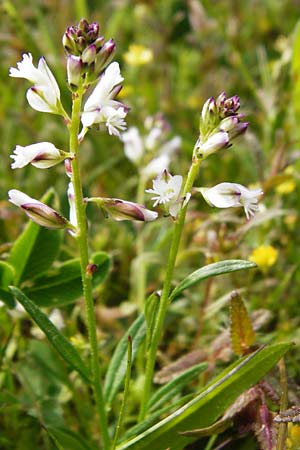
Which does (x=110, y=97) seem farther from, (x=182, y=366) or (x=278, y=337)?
(x=278, y=337)

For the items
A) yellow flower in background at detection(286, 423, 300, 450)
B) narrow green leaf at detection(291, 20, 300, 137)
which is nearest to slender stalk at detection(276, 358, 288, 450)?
yellow flower in background at detection(286, 423, 300, 450)

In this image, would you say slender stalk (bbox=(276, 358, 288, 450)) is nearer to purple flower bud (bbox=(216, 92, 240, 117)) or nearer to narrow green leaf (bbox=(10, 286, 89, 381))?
narrow green leaf (bbox=(10, 286, 89, 381))

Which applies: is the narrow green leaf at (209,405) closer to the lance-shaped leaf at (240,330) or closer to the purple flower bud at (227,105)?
the lance-shaped leaf at (240,330)

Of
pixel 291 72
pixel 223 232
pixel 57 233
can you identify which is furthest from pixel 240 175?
pixel 57 233

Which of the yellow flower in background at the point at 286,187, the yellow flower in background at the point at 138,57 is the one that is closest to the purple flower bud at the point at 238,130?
the yellow flower in background at the point at 286,187

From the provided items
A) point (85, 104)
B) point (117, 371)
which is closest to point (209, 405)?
point (117, 371)

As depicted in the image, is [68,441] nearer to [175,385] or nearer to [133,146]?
[175,385]
